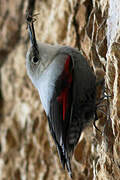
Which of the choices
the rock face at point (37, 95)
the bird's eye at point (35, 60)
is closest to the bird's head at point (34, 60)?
the bird's eye at point (35, 60)

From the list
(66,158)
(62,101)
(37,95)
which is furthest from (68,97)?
(37,95)

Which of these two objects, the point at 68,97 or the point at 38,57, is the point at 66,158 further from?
the point at 38,57

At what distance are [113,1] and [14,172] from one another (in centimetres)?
249

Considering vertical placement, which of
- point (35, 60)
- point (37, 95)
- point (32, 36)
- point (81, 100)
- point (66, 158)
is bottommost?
point (37, 95)

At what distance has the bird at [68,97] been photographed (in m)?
2.16

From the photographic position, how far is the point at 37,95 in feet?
12.7

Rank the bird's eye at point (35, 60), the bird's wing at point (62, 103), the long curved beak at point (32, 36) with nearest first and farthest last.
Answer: the bird's wing at point (62, 103)
the long curved beak at point (32, 36)
the bird's eye at point (35, 60)

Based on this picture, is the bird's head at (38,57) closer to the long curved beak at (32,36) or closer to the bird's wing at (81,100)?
the long curved beak at (32,36)

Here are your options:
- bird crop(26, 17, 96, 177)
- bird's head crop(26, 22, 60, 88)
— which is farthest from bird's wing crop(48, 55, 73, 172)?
bird's head crop(26, 22, 60, 88)

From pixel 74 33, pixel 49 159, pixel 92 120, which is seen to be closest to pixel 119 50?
pixel 92 120

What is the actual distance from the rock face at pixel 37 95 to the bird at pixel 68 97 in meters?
0.13

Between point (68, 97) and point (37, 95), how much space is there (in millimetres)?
1761

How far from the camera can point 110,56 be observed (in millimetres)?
2076

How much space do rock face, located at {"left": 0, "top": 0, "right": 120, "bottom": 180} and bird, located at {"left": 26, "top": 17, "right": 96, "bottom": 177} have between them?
0.13m
